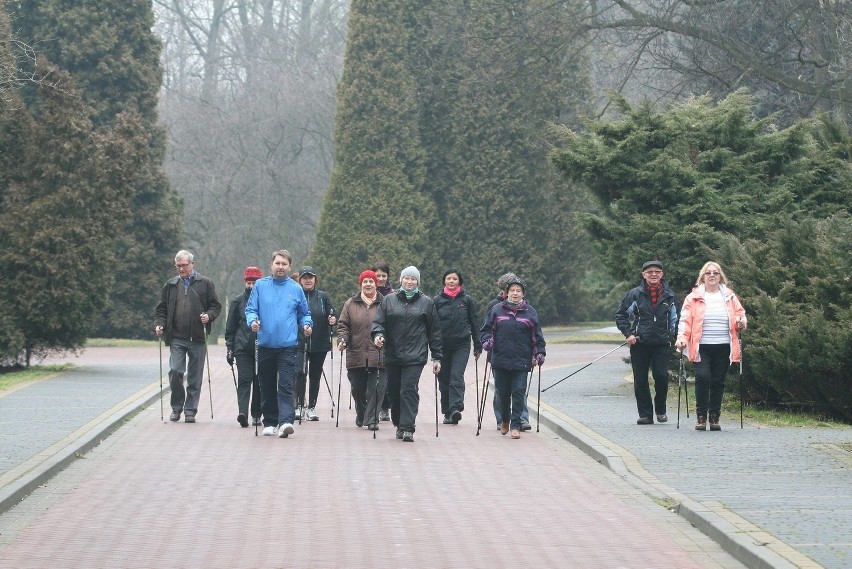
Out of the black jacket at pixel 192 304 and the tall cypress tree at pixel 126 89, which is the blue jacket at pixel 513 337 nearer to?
the black jacket at pixel 192 304

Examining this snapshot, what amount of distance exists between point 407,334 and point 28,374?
437 inches

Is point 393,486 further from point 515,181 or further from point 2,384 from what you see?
point 515,181

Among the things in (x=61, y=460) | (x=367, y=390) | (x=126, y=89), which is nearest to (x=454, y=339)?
(x=367, y=390)

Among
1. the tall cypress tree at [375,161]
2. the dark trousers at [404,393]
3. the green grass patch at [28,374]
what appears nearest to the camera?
the dark trousers at [404,393]

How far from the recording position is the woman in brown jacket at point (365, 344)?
17.4 metres

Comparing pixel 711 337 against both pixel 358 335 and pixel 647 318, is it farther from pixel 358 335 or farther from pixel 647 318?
pixel 358 335

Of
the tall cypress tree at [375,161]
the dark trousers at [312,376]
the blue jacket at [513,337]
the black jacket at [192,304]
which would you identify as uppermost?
the tall cypress tree at [375,161]

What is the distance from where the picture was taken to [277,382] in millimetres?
16703

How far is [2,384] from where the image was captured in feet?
76.3

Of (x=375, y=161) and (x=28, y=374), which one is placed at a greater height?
(x=375, y=161)

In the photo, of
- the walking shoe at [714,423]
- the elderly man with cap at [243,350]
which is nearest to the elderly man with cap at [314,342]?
the elderly man with cap at [243,350]

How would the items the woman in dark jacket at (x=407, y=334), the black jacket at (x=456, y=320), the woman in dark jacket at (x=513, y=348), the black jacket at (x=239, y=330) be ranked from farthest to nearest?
the black jacket at (x=456, y=320) → the black jacket at (x=239, y=330) → the woman in dark jacket at (x=513, y=348) → the woman in dark jacket at (x=407, y=334)

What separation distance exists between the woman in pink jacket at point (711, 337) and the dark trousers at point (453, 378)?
9.66ft

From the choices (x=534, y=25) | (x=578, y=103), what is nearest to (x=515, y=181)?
(x=578, y=103)
